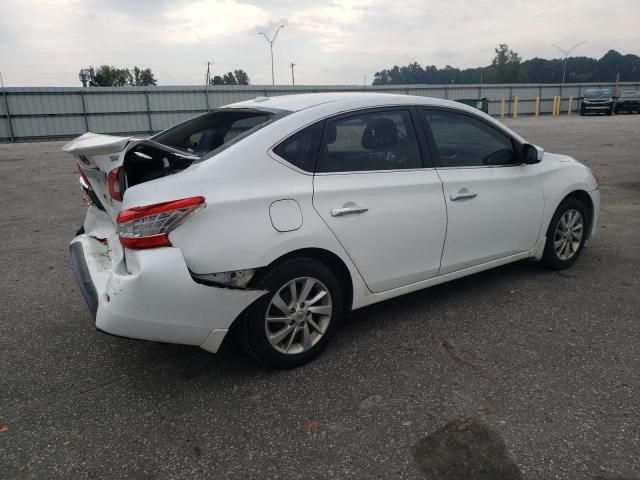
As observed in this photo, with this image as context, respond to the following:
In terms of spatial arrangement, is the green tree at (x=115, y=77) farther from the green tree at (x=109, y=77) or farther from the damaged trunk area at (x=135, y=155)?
the damaged trunk area at (x=135, y=155)

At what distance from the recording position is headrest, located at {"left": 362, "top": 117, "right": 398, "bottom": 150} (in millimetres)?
3457

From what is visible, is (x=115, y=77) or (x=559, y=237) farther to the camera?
(x=115, y=77)

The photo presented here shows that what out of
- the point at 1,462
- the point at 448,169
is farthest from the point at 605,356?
the point at 1,462

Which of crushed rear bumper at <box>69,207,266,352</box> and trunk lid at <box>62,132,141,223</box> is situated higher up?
trunk lid at <box>62,132,141,223</box>

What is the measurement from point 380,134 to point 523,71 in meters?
125

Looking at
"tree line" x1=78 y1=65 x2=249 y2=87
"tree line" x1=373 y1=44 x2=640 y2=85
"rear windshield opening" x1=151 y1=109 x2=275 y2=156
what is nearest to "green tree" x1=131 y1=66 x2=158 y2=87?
"tree line" x1=78 y1=65 x2=249 y2=87

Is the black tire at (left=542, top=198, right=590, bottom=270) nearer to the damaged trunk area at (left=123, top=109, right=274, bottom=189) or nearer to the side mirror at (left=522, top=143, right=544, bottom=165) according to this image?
the side mirror at (left=522, top=143, right=544, bottom=165)

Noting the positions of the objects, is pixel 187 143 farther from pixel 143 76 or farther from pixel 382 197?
pixel 143 76

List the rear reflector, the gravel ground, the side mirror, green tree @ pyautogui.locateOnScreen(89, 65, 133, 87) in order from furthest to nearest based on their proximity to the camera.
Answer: green tree @ pyautogui.locateOnScreen(89, 65, 133, 87) → the side mirror → the rear reflector → the gravel ground

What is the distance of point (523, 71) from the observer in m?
114

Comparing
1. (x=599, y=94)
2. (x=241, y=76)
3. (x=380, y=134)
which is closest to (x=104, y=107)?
(x=380, y=134)

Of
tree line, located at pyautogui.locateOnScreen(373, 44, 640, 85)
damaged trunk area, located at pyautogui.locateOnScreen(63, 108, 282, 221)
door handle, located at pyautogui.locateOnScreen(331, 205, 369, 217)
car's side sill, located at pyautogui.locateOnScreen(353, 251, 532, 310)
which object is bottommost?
car's side sill, located at pyautogui.locateOnScreen(353, 251, 532, 310)

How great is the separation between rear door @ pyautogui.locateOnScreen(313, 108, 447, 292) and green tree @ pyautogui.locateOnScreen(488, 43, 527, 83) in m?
118

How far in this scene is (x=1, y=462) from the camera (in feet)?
7.95
